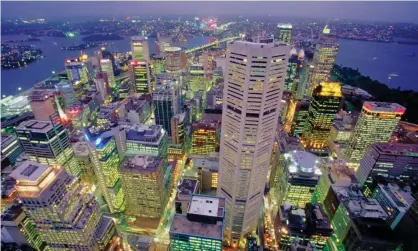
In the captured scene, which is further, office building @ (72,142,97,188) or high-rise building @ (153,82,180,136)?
high-rise building @ (153,82,180,136)

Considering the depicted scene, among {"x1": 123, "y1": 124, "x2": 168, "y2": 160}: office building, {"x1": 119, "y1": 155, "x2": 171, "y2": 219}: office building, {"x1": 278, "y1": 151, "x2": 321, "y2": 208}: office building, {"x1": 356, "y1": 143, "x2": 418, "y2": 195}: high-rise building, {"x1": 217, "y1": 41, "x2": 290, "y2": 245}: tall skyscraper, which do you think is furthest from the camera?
{"x1": 356, "y1": 143, "x2": 418, "y2": 195}: high-rise building

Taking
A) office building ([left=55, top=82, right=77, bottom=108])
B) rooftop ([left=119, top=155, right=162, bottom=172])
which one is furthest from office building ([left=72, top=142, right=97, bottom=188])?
office building ([left=55, top=82, right=77, bottom=108])

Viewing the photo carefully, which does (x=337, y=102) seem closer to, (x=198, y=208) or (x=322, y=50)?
(x=322, y=50)

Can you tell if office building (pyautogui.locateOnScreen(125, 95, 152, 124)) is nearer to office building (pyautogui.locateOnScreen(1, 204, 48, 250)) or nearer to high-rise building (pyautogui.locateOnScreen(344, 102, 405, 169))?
office building (pyautogui.locateOnScreen(1, 204, 48, 250))

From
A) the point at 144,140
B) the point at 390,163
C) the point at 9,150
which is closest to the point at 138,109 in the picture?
the point at 144,140

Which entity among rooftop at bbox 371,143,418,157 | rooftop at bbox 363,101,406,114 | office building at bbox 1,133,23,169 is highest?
rooftop at bbox 363,101,406,114

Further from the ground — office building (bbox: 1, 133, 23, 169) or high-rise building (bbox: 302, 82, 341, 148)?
high-rise building (bbox: 302, 82, 341, 148)

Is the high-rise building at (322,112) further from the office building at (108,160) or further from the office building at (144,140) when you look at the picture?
the office building at (108,160)

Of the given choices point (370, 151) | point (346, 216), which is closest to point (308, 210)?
point (346, 216)
